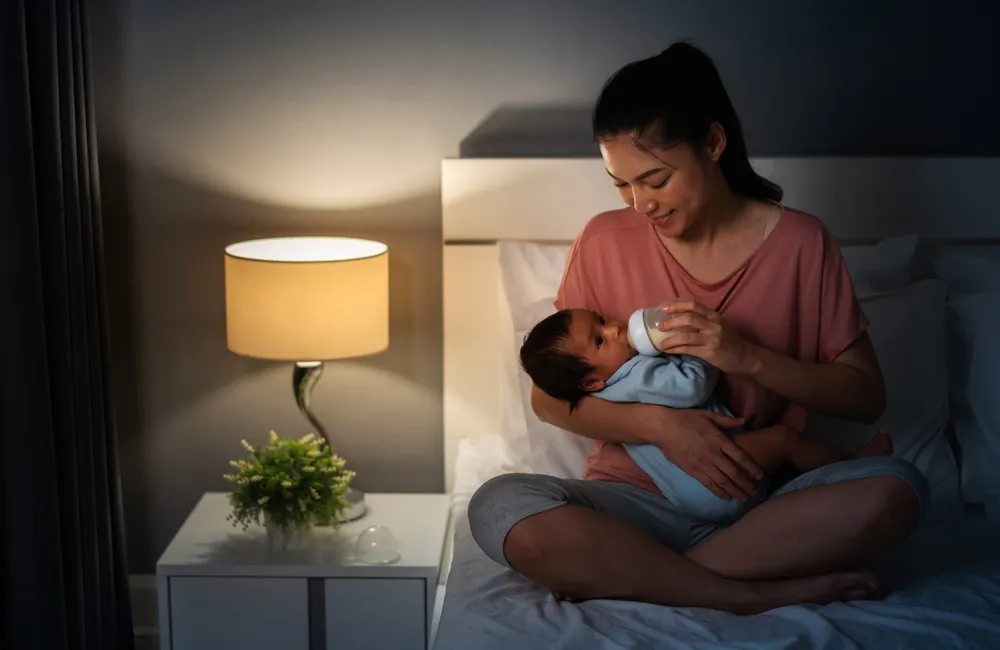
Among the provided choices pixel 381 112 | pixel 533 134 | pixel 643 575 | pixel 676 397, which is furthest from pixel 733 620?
pixel 381 112

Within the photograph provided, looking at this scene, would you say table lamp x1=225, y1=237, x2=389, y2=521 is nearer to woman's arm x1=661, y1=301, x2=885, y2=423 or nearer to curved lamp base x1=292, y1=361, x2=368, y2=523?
curved lamp base x1=292, y1=361, x2=368, y2=523

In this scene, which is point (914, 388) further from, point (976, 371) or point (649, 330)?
point (649, 330)

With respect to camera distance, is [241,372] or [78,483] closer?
[78,483]

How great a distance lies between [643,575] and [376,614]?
2.63ft

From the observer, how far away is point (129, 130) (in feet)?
8.87

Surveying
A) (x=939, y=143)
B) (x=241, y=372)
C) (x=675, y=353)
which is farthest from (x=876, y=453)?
(x=241, y=372)

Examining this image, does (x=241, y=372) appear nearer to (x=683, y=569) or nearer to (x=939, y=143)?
(x=683, y=569)

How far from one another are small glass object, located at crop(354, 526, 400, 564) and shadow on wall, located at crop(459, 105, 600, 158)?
94 centimetres

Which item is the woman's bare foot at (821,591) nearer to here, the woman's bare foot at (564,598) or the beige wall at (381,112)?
the woman's bare foot at (564,598)

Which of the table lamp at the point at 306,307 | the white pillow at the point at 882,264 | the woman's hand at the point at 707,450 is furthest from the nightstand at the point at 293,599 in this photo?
the white pillow at the point at 882,264

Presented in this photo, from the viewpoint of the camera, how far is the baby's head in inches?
76.4

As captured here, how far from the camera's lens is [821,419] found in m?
2.26

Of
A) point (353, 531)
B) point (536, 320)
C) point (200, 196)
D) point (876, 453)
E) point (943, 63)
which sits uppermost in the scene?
point (943, 63)

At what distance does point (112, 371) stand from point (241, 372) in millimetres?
317
